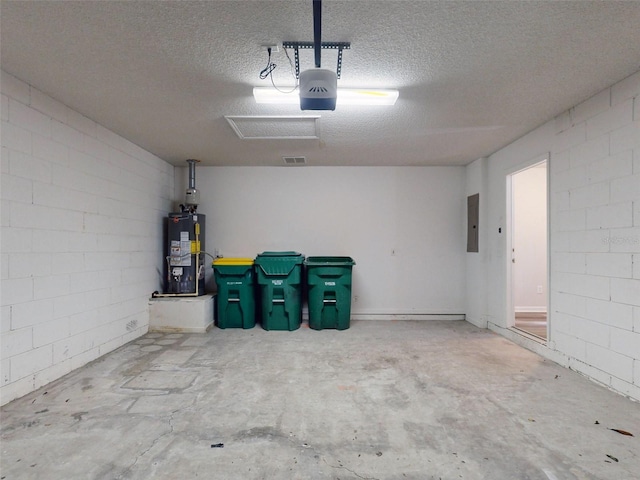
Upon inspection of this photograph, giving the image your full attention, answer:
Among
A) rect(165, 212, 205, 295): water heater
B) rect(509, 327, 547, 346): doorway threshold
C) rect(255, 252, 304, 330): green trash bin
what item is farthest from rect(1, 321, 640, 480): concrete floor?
rect(165, 212, 205, 295): water heater

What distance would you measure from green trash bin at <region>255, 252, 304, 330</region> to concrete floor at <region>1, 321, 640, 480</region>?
962 mm

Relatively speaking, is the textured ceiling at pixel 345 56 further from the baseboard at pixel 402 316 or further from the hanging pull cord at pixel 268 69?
the baseboard at pixel 402 316

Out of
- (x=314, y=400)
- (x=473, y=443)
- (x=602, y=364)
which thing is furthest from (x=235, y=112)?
(x=602, y=364)

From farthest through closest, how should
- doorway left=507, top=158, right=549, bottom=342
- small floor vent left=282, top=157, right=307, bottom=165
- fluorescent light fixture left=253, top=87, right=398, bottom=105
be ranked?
1. doorway left=507, top=158, right=549, bottom=342
2. small floor vent left=282, top=157, right=307, bottom=165
3. fluorescent light fixture left=253, top=87, right=398, bottom=105

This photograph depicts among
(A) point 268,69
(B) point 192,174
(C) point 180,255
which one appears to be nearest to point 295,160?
(B) point 192,174

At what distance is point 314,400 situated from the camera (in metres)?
2.27

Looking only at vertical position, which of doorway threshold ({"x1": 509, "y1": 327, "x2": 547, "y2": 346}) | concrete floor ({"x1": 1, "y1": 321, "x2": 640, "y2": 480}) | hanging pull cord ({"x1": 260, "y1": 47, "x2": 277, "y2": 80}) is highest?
hanging pull cord ({"x1": 260, "y1": 47, "x2": 277, "y2": 80})

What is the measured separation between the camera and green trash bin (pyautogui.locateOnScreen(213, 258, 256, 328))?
166 inches

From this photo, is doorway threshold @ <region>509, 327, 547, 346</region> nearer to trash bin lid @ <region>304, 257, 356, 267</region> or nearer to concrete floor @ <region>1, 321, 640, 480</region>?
concrete floor @ <region>1, 321, 640, 480</region>

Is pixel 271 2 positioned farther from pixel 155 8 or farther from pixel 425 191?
pixel 425 191

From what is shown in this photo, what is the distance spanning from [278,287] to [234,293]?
0.65m

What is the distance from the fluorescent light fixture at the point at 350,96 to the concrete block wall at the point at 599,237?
180cm

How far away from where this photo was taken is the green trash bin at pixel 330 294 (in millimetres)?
4219

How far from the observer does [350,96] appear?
2537 millimetres
